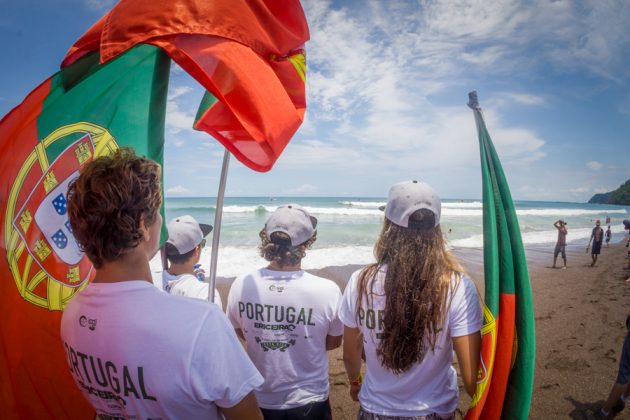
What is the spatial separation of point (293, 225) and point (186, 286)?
1012 millimetres

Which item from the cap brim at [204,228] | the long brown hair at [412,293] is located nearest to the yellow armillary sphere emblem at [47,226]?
the cap brim at [204,228]

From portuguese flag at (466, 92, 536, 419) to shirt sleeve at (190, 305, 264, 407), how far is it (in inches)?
52.7

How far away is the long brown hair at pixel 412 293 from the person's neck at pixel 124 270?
1.22 m

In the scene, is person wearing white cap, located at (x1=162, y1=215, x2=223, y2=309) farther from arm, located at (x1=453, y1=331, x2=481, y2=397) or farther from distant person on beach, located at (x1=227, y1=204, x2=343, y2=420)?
arm, located at (x1=453, y1=331, x2=481, y2=397)

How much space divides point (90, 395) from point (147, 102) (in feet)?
5.65

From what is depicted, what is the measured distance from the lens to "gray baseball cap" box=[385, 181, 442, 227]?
1.95m

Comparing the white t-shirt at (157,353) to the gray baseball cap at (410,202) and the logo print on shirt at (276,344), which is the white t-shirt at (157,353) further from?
the gray baseball cap at (410,202)

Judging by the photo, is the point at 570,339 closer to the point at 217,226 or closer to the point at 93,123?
the point at 217,226

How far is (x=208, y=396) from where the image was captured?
3.65 ft

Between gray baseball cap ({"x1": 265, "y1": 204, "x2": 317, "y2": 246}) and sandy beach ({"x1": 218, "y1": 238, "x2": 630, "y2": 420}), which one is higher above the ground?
gray baseball cap ({"x1": 265, "y1": 204, "x2": 317, "y2": 246})

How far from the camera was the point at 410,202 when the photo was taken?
196 cm

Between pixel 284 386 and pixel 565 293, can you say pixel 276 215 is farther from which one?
pixel 565 293

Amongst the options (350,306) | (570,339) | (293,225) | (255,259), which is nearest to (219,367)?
(350,306)

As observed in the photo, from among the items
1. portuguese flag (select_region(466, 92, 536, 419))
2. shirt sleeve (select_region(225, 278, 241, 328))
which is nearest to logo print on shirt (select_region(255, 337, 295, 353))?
shirt sleeve (select_region(225, 278, 241, 328))
